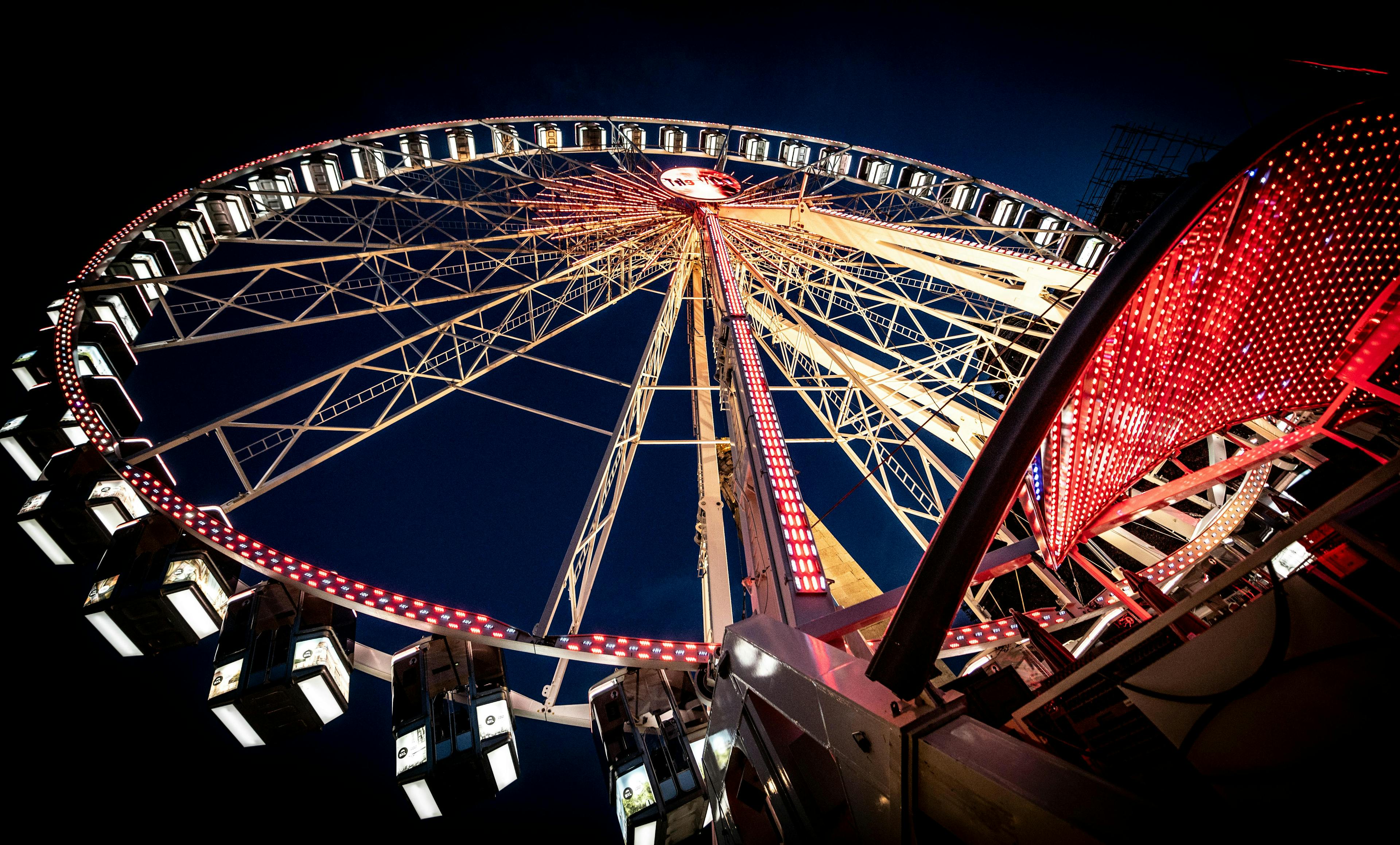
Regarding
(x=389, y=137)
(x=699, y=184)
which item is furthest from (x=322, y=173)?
(x=699, y=184)

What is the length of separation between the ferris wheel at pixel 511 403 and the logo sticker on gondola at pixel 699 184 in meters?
0.09

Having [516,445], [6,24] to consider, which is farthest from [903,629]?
[516,445]

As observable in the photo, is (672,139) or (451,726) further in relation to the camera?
(672,139)

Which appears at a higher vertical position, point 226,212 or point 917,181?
point 917,181

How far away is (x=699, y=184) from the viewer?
45.6ft

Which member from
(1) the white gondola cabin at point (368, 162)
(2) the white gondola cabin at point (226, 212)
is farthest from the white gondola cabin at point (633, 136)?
(2) the white gondola cabin at point (226, 212)

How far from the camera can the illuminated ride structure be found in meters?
2.03

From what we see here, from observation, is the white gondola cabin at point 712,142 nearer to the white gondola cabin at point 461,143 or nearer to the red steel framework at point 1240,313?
the white gondola cabin at point 461,143

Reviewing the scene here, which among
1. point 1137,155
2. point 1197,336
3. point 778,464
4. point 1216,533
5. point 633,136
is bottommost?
point 1216,533

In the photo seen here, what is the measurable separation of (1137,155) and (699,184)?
17.8 meters

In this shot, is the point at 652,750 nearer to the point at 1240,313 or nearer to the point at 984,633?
the point at 984,633

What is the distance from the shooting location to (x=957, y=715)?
7.66 feet

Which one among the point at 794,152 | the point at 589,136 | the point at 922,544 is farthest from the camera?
the point at 794,152

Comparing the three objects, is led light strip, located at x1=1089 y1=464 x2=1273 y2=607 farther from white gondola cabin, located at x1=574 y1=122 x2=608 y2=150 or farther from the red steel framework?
white gondola cabin, located at x1=574 y1=122 x2=608 y2=150
